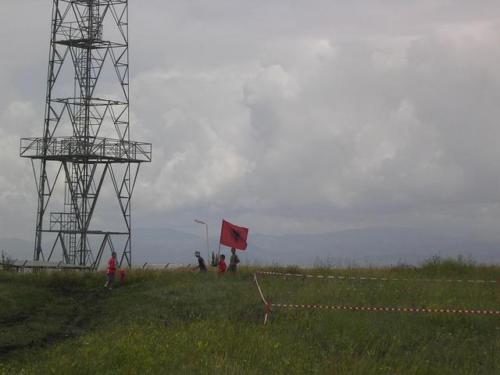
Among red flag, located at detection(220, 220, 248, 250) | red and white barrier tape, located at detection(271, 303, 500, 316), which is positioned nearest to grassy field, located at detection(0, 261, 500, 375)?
red and white barrier tape, located at detection(271, 303, 500, 316)

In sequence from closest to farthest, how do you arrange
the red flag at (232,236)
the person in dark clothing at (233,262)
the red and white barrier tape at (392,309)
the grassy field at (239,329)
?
the grassy field at (239,329) → the red and white barrier tape at (392,309) → the person in dark clothing at (233,262) → the red flag at (232,236)

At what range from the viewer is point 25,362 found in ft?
59.3

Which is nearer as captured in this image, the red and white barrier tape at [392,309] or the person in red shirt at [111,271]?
the red and white barrier tape at [392,309]

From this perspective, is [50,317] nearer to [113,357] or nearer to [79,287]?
[79,287]

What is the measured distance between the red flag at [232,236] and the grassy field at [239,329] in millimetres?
3012

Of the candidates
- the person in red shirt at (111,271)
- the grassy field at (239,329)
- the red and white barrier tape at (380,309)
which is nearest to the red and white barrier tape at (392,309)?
the red and white barrier tape at (380,309)

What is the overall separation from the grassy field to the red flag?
301 centimetres

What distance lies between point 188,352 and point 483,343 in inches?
299

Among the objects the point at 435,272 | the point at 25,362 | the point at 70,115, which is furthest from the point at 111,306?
the point at 70,115

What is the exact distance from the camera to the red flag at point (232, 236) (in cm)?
3447

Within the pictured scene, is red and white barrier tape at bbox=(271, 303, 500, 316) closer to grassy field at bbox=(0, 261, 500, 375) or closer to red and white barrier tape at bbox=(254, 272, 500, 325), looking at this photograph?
red and white barrier tape at bbox=(254, 272, 500, 325)

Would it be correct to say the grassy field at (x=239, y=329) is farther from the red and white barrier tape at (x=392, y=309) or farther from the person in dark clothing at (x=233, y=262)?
the person in dark clothing at (x=233, y=262)

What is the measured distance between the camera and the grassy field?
15477 millimetres

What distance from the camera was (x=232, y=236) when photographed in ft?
114
